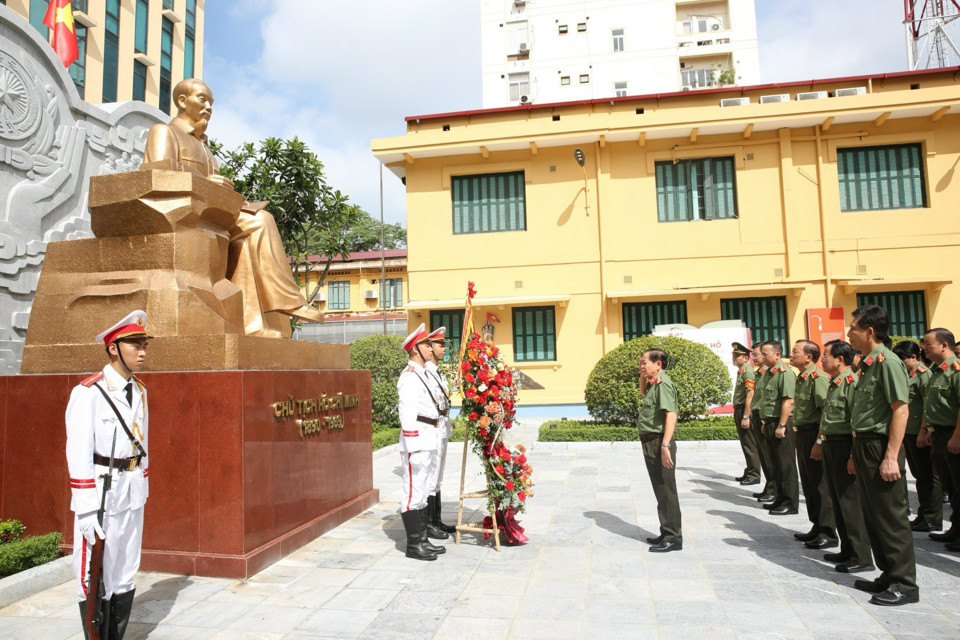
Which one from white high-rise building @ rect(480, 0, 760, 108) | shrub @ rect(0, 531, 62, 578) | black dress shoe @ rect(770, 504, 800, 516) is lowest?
black dress shoe @ rect(770, 504, 800, 516)

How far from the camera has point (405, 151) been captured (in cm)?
1545

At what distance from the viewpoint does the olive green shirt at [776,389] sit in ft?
20.4

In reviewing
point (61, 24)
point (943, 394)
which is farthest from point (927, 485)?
point (61, 24)

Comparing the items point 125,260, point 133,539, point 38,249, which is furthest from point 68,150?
point 133,539

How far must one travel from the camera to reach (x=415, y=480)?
4.70m

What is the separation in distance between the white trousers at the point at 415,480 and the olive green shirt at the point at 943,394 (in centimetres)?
413

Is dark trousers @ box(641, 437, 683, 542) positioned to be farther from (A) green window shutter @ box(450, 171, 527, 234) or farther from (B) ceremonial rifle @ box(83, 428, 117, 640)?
(A) green window shutter @ box(450, 171, 527, 234)

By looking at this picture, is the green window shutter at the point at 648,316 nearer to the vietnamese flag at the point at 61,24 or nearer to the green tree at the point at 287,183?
the green tree at the point at 287,183

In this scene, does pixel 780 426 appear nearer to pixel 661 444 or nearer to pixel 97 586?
pixel 661 444

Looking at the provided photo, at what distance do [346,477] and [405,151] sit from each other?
1106 centimetres

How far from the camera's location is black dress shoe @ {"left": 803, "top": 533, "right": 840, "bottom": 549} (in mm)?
4832

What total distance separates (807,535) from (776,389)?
5.50 ft

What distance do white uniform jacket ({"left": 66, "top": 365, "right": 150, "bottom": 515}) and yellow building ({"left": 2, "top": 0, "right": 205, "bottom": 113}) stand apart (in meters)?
21.2

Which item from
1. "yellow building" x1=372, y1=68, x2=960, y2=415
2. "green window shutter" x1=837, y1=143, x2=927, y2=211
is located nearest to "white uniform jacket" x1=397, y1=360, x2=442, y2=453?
"yellow building" x1=372, y1=68, x2=960, y2=415
